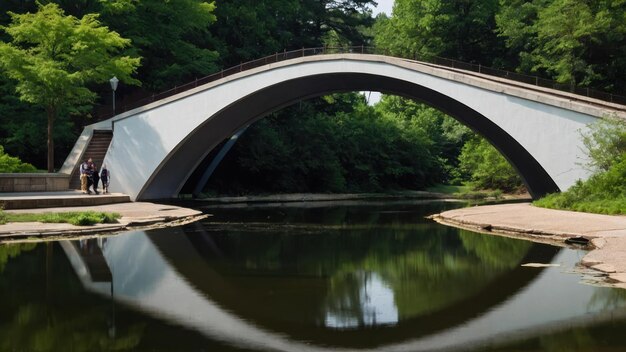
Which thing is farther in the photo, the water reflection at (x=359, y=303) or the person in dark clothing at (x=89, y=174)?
the person in dark clothing at (x=89, y=174)

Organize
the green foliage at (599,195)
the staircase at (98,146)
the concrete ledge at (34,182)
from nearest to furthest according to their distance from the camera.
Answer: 1. the green foliage at (599,195)
2. the concrete ledge at (34,182)
3. the staircase at (98,146)

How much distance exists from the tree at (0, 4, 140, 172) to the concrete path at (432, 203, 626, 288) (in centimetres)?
1656

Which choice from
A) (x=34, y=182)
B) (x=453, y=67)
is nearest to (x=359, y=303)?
(x=453, y=67)

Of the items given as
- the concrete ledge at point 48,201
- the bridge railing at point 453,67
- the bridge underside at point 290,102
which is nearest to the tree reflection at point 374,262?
the concrete ledge at point 48,201

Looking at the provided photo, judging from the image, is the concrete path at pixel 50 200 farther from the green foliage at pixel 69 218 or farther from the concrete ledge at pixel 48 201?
the green foliage at pixel 69 218

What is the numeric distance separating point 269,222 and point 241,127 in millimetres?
17233

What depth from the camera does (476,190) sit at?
49812 millimetres

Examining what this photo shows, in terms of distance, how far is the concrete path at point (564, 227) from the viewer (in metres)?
11.7

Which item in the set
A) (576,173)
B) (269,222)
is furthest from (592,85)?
(269,222)

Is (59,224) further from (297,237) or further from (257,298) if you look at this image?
(257,298)

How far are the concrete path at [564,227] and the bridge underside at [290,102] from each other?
11.3m

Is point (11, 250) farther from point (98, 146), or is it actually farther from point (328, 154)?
point (328, 154)

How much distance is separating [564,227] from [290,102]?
79.1ft

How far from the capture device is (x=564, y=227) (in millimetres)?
16938
